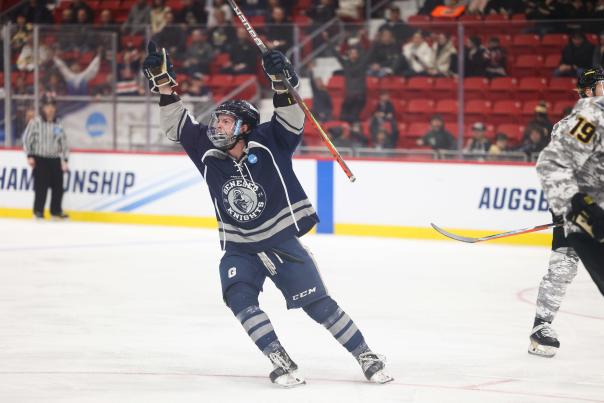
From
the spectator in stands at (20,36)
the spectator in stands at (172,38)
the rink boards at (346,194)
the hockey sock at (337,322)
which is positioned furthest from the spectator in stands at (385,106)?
the hockey sock at (337,322)

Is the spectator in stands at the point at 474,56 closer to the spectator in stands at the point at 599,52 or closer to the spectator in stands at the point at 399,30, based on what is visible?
the spectator in stands at the point at 399,30

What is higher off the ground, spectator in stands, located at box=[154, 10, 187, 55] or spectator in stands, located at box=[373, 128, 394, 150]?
spectator in stands, located at box=[154, 10, 187, 55]

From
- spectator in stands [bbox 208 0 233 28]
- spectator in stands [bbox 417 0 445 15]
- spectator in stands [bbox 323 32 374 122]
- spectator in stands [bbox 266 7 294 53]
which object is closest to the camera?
spectator in stands [bbox 323 32 374 122]

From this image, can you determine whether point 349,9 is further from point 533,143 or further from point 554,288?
point 554,288

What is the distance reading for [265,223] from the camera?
19.0 ft

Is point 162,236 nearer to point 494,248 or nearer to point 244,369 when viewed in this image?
point 494,248

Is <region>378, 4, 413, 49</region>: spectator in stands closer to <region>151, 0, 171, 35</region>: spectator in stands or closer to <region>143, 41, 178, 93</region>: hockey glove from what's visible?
<region>151, 0, 171, 35</region>: spectator in stands

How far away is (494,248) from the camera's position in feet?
40.0

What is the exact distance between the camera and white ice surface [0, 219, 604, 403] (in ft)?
18.8

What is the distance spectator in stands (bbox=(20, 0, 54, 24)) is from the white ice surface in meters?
7.01

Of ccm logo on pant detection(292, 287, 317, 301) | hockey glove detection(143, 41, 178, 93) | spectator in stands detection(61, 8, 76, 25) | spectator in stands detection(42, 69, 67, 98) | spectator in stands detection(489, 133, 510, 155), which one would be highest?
hockey glove detection(143, 41, 178, 93)

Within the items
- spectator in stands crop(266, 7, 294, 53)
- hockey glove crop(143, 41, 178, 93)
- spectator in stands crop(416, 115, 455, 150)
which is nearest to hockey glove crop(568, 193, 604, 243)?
hockey glove crop(143, 41, 178, 93)

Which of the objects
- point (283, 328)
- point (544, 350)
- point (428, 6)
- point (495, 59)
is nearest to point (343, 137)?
point (495, 59)

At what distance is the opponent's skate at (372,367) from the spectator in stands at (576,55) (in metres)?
7.90
